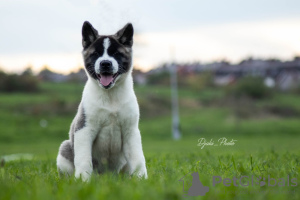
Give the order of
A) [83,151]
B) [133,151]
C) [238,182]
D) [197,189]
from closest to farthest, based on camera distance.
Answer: [197,189] < [238,182] < [83,151] < [133,151]

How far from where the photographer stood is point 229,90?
6188cm

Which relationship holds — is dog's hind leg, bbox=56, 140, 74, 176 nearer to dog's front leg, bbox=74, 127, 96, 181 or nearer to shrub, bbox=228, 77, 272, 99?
dog's front leg, bbox=74, 127, 96, 181

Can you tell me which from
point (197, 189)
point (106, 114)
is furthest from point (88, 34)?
point (197, 189)

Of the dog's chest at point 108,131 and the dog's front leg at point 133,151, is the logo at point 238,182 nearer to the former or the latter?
the dog's front leg at point 133,151

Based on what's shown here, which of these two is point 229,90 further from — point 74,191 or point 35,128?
point 74,191

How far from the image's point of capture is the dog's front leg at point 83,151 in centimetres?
540

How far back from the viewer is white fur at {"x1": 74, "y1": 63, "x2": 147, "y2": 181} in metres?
5.48

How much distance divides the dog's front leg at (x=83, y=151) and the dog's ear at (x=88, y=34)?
1.25 m

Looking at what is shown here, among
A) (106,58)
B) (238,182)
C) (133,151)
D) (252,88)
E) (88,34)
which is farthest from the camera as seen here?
(252,88)

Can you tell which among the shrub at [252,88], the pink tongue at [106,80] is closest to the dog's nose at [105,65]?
the pink tongue at [106,80]

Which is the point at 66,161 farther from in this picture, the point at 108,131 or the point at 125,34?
the point at 125,34

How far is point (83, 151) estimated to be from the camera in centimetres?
544

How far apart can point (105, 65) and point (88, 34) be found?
2.12ft

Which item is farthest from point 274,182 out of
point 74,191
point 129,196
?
point 74,191
